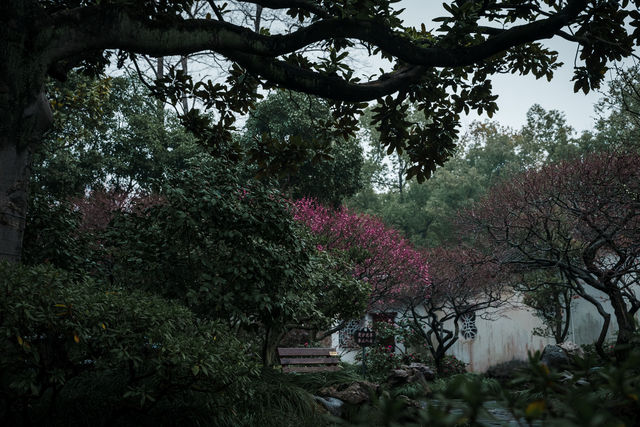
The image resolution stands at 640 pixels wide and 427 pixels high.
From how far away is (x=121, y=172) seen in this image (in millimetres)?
22094

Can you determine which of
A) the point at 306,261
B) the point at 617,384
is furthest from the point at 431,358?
the point at 617,384

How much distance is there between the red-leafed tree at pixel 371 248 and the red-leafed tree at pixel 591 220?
267 cm

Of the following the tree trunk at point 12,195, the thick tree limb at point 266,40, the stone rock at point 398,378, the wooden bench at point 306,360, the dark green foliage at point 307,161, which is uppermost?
the dark green foliage at point 307,161

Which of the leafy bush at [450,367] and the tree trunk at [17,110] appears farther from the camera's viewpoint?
the leafy bush at [450,367]

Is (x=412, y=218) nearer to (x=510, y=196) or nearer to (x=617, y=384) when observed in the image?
(x=510, y=196)

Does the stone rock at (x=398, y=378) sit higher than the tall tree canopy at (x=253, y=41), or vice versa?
the tall tree canopy at (x=253, y=41)

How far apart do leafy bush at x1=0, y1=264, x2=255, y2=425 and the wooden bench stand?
5.80 meters

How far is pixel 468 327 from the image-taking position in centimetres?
2161

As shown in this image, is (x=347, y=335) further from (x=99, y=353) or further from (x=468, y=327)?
(x=99, y=353)

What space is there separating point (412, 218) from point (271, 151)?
92.2 ft

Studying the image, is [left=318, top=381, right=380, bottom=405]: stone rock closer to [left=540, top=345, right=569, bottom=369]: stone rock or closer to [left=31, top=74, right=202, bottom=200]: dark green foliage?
[left=540, top=345, right=569, bottom=369]: stone rock

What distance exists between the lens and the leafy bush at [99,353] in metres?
4.06

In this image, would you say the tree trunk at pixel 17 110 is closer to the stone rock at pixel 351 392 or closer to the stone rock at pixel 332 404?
the stone rock at pixel 332 404

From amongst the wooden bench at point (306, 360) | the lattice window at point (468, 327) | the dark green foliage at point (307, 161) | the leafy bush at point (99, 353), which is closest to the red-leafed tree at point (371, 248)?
the dark green foliage at point (307, 161)
